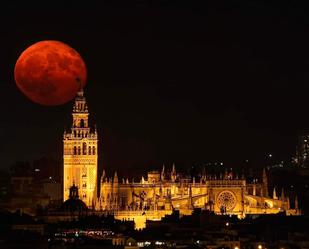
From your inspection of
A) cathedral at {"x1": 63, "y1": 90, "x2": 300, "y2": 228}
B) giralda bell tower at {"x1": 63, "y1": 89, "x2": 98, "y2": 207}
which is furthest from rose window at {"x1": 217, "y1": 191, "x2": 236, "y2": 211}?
giralda bell tower at {"x1": 63, "y1": 89, "x2": 98, "y2": 207}

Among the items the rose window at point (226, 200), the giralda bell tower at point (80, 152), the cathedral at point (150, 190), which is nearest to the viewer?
→ the cathedral at point (150, 190)

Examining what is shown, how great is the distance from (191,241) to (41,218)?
22620 mm

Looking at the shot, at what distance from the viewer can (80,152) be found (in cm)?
13488

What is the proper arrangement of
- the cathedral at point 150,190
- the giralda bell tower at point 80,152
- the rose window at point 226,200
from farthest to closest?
the giralda bell tower at point 80,152, the rose window at point 226,200, the cathedral at point 150,190

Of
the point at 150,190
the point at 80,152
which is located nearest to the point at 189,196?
the point at 150,190

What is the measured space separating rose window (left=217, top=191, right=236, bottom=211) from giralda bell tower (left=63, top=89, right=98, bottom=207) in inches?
378

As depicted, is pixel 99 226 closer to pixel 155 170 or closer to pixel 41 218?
pixel 41 218

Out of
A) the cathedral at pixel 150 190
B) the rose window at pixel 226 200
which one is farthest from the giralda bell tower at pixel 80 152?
the rose window at pixel 226 200

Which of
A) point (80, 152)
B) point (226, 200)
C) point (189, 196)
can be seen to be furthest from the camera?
point (80, 152)

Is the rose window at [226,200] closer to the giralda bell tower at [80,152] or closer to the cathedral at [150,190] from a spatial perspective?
the cathedral at [150,190]

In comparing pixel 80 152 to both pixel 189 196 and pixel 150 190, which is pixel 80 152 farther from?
pixel 189 196

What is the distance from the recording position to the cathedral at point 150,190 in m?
125

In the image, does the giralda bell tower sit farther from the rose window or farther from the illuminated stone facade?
the rose window

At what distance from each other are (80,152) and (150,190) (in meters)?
7.76
